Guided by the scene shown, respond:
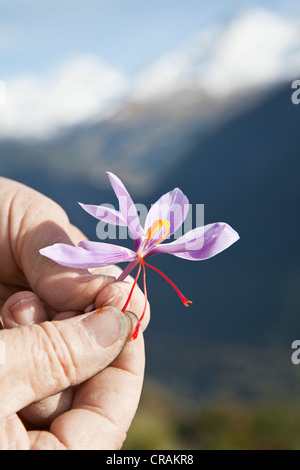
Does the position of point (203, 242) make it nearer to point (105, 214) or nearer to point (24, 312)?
point (105, 214)

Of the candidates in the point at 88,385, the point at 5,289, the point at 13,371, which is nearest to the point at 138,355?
the point at 88,385

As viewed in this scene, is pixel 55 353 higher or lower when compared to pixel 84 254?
lower

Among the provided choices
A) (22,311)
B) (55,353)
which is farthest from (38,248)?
(55,353)

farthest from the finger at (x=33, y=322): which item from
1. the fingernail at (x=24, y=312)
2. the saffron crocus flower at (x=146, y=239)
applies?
the saffron crocus flower at (x=146, y=239)

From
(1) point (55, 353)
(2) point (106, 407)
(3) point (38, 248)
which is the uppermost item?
(3) point (38, 248)

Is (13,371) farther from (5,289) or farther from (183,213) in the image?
(5,289)

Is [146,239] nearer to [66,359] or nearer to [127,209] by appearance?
[127,209]

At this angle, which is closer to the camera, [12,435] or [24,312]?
[12,435]
